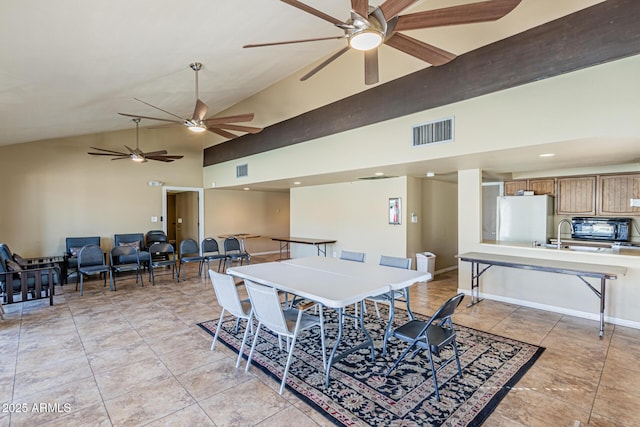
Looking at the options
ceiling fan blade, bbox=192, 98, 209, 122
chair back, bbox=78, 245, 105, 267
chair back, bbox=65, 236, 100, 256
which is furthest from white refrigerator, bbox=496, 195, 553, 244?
chair back, bbox=65, 236, 100, 256

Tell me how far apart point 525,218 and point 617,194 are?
4.15 feet

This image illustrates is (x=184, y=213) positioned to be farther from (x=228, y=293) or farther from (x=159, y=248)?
(x=228, y=293)

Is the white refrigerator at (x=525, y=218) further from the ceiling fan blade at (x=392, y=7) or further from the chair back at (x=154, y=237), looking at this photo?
the chair back at (x=154, y=237)

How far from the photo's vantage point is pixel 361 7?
185cm

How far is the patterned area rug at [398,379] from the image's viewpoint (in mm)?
2141

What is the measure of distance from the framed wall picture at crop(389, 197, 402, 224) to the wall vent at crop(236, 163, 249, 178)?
11.3 feet

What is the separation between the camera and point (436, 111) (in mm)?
3910

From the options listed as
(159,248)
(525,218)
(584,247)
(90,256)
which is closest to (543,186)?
(525,218)

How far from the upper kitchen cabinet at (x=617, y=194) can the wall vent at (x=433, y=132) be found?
321 cm

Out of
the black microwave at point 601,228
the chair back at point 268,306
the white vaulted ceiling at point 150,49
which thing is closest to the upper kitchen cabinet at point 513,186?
the black microwave at point 601,228

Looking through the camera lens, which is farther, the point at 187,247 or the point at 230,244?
the point at 230,244

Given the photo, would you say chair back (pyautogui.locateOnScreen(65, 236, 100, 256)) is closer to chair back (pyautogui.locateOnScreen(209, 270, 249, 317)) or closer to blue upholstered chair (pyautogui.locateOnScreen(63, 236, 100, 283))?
blue upholstered chair (pyautogui.locateOnScreen(63, 236, 100, 283))

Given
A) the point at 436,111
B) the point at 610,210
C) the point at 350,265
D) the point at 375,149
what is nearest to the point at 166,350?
the point at 350,265

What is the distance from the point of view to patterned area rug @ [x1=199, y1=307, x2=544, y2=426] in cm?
214
